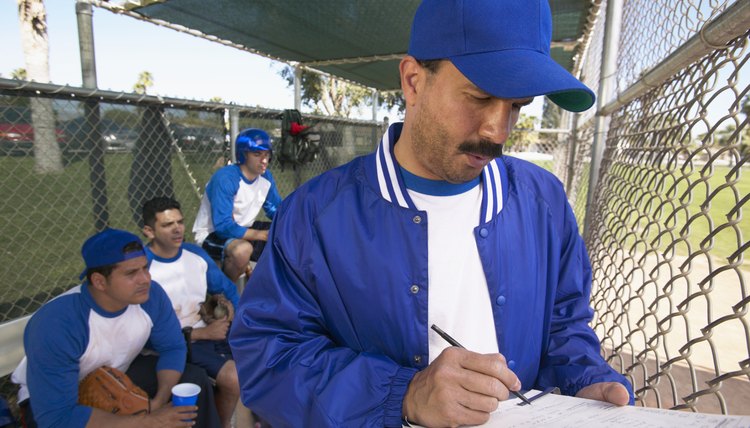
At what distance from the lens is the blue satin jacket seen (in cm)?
103

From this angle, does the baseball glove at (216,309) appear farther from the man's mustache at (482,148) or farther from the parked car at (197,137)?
the man's mustache at (482,148)

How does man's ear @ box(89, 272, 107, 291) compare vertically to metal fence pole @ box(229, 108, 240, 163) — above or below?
below

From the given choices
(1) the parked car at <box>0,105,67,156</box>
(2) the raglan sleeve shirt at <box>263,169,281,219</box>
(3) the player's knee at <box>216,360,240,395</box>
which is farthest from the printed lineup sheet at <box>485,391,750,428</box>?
(2) the raglan sleeve shirt at <box>263,169,281,219</box>

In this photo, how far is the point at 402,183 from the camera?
1227 millimetres

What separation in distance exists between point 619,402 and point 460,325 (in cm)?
40

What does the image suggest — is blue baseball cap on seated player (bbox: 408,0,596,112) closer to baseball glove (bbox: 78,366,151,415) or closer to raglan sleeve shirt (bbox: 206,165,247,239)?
baseball glove (bbox: 78,366,151,415)

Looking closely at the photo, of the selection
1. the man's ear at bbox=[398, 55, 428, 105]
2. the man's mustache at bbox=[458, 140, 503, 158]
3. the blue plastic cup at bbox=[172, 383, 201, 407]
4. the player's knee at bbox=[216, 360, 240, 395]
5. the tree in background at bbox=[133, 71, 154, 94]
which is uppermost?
the tree in background at bbox=[133, 71, 154, 94]

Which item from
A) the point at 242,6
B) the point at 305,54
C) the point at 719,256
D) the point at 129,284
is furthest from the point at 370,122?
the point at 719,256

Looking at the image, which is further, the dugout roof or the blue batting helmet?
the blue batting helmet

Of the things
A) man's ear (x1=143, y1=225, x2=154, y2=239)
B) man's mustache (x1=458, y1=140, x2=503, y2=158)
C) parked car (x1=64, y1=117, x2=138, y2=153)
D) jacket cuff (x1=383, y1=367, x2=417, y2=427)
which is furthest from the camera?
man's ear (x1=143, y1=225, x2=154, y2=239)

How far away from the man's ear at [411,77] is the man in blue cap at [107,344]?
2134 mm

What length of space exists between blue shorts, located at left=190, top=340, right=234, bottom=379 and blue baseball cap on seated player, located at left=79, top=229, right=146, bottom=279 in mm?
961

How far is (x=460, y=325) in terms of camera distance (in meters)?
1.20

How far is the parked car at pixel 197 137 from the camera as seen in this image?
4.13 meters
